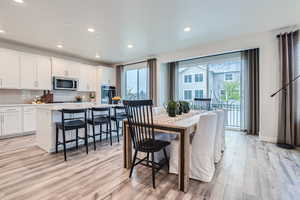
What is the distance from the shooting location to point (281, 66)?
3.36 m

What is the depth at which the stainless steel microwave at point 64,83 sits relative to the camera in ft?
16.4

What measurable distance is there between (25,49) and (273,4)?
623cm

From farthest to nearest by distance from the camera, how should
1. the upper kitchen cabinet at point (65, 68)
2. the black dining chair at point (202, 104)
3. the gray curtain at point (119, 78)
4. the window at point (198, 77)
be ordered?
the gray curtain at point (119, 78), the window at point (198, 77), the upper kitchen cabinet at point (65, 68), the black dining chair at point (202, 104)

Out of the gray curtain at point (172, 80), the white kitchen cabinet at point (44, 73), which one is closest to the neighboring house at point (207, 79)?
the gray curtain at point (172, 80)

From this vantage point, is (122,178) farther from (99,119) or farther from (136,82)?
(136,82)

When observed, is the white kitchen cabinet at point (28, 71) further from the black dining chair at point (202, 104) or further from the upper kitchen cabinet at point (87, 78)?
the black dining chair at point (202, 104)

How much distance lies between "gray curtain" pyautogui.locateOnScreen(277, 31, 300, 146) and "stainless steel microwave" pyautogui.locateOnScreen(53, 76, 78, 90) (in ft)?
20.4

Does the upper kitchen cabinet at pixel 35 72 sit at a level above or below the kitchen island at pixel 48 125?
above

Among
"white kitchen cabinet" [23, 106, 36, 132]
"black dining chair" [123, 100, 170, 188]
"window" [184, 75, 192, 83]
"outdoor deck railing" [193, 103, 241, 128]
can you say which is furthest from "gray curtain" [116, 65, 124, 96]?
"black dining chair" [123, 100, 170, 188]

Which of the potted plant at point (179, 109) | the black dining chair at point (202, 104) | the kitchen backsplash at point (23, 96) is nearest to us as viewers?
the potted plant at point (179, 109)

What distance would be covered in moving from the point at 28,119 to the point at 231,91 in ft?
20.7

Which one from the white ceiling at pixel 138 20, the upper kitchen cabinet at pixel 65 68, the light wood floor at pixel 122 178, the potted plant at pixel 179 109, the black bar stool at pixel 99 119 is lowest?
the light wood floor at pixel 122 178

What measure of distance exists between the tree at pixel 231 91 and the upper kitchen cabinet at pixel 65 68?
17.5 feet

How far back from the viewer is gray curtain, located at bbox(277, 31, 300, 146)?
10.7 feet
